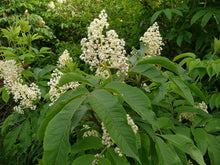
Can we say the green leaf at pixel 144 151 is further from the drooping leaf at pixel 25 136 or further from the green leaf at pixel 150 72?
the drooping leaf at pixel 25 136

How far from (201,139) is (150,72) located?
0.67 metres

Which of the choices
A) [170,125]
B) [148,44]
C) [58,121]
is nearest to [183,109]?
[170,125]

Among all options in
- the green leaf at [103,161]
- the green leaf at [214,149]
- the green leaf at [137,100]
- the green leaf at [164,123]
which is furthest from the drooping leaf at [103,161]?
the green leaf at [214,149]

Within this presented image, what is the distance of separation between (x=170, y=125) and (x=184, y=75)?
0.35 m

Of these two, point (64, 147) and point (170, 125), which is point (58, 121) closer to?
point (64, 147)

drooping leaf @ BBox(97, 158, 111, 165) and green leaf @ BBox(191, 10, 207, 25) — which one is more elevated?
green leaf @ BBox(191, 10, 207, 25)

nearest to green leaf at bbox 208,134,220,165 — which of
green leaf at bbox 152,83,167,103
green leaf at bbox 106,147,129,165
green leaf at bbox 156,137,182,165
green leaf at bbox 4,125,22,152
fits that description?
green leaf at bbox 156,137,182,165

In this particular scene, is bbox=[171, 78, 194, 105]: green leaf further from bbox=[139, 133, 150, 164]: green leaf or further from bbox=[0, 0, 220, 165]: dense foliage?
bbox=[139, 133, 150, 164]: green leaf

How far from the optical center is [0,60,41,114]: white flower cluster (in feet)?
5.03

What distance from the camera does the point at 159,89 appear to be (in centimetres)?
107

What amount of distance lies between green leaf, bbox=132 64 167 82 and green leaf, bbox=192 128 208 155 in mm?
559

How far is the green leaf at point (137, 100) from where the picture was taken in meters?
0.77

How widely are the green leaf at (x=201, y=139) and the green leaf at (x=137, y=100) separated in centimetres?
69

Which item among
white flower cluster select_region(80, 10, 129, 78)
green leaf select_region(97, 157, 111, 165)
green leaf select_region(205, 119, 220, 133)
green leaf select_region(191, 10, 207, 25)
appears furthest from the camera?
green leaf select_region(191, 10, 207, 25)
